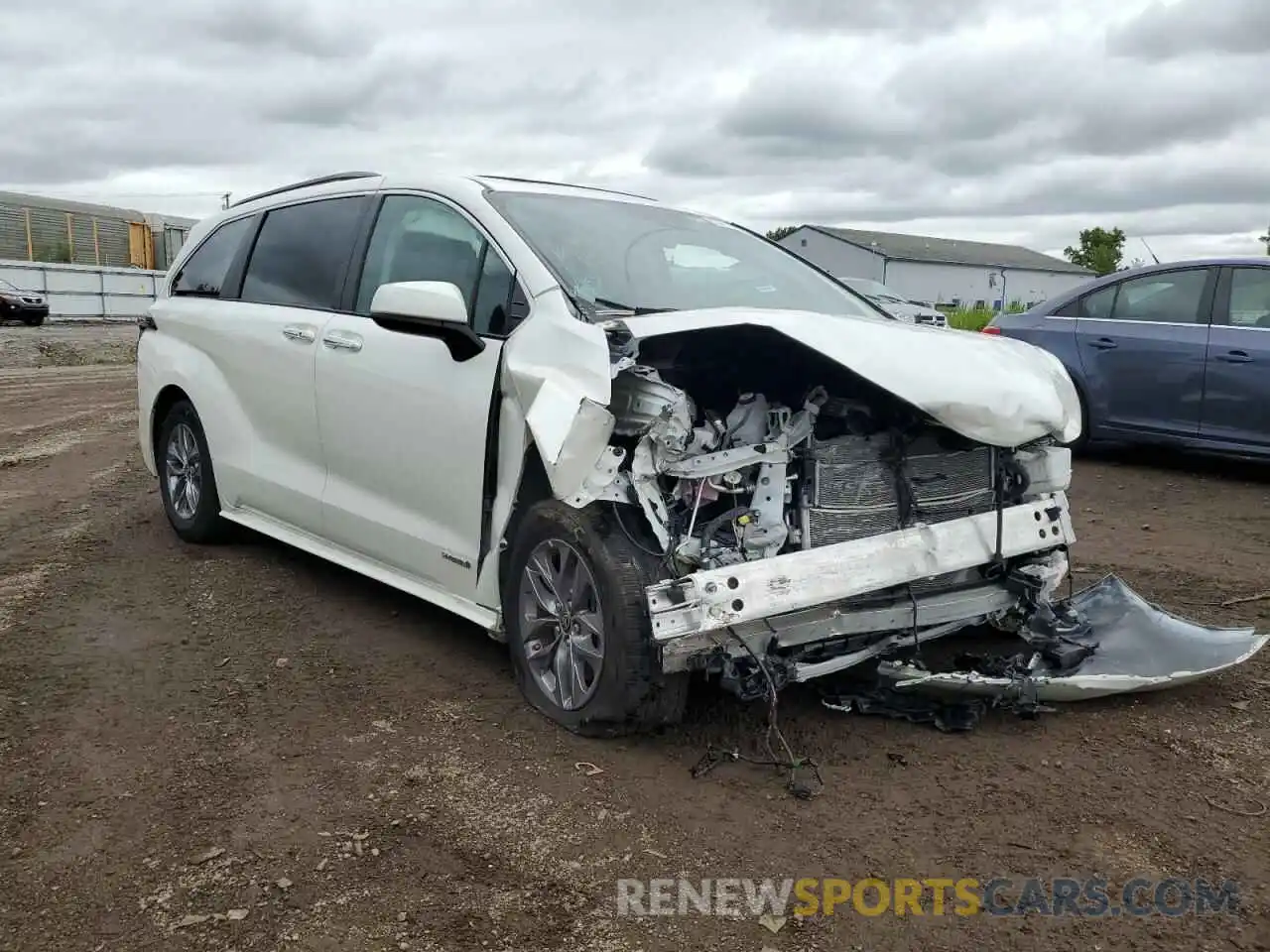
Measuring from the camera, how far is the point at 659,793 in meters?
3.30

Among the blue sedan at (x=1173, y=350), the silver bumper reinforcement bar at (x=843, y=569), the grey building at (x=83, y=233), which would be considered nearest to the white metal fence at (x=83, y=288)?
the grey building at (x=83, y=233)

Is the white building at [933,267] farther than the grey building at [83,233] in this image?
Yes

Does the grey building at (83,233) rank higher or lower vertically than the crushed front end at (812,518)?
higher

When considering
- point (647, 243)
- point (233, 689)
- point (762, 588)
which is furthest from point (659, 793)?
point (647, 243)

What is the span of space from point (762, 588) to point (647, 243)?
5.63 feet

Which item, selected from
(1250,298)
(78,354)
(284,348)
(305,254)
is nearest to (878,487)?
(284,348)

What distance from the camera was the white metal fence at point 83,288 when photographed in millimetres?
33250

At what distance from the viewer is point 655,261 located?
4.29 meters

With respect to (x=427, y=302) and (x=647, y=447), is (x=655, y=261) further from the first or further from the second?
(x=647, y=447)

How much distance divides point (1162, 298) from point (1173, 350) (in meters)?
0.50

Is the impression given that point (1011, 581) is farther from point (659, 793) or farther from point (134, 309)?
point (134, 309)

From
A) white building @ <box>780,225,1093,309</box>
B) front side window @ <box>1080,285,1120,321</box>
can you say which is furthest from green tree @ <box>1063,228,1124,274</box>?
front side window @ <box>1080,285,1120,321</box>

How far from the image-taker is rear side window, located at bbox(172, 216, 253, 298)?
581cm

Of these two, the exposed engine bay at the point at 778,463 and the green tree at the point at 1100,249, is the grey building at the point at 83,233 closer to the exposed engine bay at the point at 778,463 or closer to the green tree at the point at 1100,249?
the exposed engine bay at the point at 778,463
